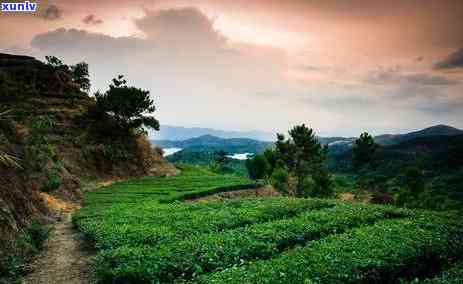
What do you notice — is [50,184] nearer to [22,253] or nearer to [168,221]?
[168,221]

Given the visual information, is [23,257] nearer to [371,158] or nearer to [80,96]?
[80,96]

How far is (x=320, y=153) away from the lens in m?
92.5

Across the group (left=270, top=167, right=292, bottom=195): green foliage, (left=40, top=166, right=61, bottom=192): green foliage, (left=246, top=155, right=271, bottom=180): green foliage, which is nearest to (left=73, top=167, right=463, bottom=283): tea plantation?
(left=40, top=166, right=61, bottom=192): green foliage

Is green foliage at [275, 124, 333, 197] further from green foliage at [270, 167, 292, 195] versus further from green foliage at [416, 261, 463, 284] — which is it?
green foliage at [416, 261, 463, 284]

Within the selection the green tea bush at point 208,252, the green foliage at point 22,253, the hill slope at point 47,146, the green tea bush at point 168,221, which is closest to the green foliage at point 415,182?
the green tea bush at point 168,221

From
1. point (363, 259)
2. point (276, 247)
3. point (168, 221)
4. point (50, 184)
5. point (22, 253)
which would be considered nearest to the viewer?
point (363, 259)

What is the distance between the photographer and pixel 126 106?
8494 cm

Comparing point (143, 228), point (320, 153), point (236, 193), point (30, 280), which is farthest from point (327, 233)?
point (320, 153)

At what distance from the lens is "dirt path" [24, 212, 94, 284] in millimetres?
19406

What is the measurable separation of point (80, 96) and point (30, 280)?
8682 cm

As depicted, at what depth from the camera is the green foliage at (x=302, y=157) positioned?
8819 cm

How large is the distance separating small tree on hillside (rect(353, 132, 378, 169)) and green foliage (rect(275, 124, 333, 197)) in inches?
446

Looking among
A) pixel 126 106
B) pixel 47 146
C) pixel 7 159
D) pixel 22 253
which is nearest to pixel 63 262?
pixel 22 253

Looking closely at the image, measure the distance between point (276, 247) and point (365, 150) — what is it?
85166 mm
